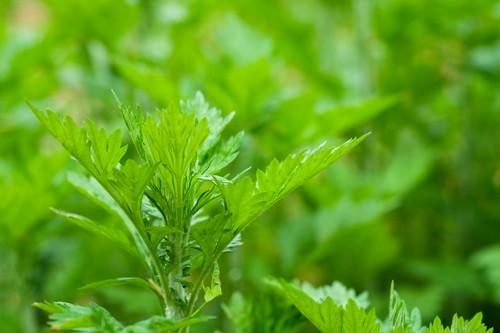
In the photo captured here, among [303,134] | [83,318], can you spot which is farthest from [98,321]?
[303,134]

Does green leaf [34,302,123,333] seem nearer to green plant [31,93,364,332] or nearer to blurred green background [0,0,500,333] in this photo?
green plant [31,93,364,332]

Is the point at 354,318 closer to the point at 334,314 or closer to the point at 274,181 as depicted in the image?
the point at 334,314

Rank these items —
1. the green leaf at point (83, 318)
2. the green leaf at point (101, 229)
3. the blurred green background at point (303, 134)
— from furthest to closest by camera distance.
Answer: the blurred green background at point (303, 134) → the green leaf at point (101, 229) → the green leaf at point (83, 318)

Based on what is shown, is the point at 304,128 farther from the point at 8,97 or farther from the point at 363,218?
the point at 8,97

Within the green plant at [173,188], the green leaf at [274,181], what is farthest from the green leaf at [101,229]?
the green leaf at [274,181]

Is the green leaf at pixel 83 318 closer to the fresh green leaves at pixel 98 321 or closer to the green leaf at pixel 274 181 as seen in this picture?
the fresh green leaves at pixel 98 321

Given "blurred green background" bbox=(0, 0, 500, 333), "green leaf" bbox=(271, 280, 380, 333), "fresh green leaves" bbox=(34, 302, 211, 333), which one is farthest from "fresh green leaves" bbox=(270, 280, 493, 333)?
"blurred green background" bbox=(0, 0, 500, 333)
